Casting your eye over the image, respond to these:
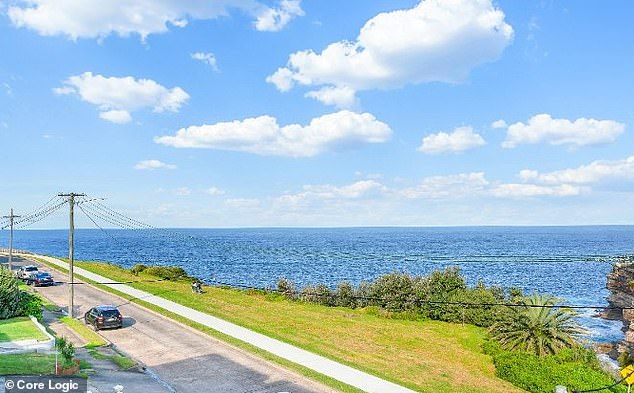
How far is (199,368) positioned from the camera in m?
22.7

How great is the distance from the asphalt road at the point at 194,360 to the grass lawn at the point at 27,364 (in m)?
4.11

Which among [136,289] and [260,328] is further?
[136,289]

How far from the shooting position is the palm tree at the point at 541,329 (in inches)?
1075

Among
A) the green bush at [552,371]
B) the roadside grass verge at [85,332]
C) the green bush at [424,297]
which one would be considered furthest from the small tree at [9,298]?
the green bush at [552,371]

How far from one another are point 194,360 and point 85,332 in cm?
864

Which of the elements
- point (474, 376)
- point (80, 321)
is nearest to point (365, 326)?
point (474, 376)

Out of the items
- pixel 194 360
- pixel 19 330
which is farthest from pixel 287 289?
pixel 19 330

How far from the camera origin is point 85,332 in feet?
94.3

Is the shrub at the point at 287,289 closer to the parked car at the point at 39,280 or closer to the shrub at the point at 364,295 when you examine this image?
the shrub at the point at 364,295

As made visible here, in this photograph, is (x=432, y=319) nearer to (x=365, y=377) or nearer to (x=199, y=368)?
(x=365, y=377)

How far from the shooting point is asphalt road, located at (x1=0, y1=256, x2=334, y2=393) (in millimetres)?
20312

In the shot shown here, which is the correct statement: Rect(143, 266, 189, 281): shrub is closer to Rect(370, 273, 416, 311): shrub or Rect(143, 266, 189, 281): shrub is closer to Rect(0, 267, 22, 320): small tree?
Rect(0, 267, 22, 320): small tree

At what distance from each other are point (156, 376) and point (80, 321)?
14.1 m

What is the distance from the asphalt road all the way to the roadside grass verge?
2.23ft
